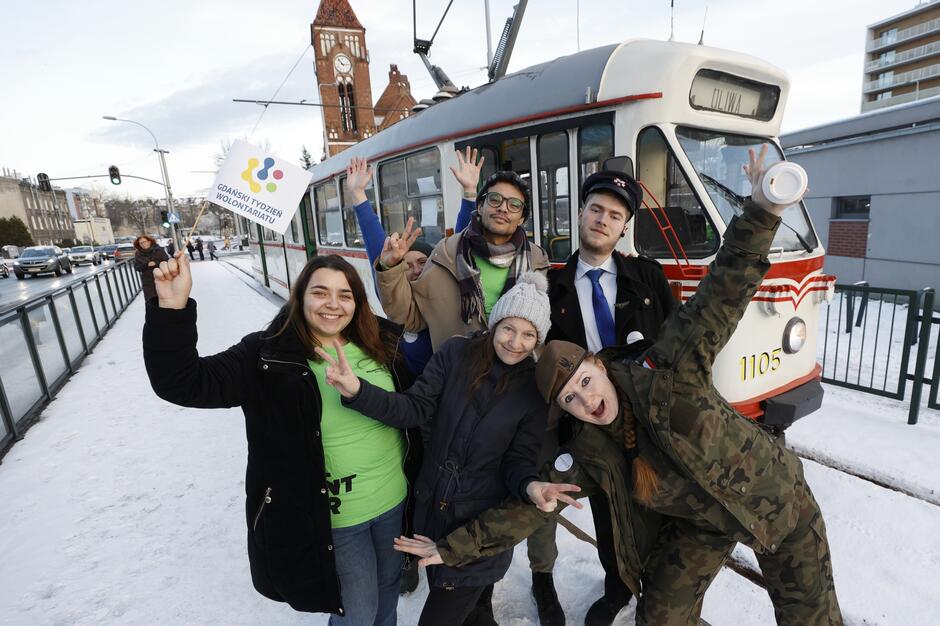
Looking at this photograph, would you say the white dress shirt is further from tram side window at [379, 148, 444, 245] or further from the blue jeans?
tram side window at [379, 148, 444, 245]

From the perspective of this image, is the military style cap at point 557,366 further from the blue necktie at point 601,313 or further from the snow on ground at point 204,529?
the snow on ground at point 204,529

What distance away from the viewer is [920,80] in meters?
48.9

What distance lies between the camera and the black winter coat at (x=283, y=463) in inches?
66.4

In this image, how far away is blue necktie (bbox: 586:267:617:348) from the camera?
217 centimetres

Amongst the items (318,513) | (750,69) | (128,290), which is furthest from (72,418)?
(128,290)

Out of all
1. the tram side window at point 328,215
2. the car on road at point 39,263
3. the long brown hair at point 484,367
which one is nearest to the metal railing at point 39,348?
the tram side window at point 328,215

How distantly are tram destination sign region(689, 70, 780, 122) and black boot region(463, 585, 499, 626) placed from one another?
3.37 metres

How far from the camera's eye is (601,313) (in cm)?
218

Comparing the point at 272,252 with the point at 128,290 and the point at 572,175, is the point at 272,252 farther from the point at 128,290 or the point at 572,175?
the point at 572,175

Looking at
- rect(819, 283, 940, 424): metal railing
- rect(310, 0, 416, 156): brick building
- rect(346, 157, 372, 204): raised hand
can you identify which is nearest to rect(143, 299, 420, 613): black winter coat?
rect(346, 157, 372, 204): raised hand

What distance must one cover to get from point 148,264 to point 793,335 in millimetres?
3767

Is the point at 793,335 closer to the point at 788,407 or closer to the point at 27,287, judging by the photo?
the point at 788,407

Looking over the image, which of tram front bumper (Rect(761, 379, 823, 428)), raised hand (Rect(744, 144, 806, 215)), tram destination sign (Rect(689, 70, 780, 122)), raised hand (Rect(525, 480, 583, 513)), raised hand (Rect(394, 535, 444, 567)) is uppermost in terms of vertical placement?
tram destination sign (Rect(689, 70, 780, 122))

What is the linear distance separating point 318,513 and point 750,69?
154 inches
